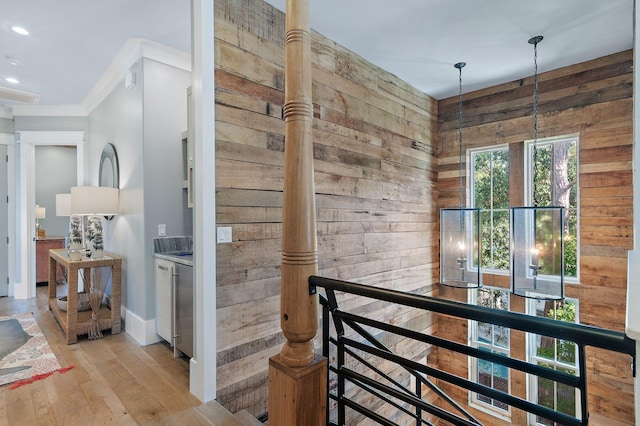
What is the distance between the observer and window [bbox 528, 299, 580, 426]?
3.50 meters

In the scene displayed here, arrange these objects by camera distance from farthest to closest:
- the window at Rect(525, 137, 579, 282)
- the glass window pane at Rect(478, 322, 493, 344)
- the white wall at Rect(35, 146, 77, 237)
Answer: the white wall at Rect(35, 146, 77, 237) → the glass window pane at Rect(478, 322, 493, 344) → the window at Rect(525, 137, 579, 282)

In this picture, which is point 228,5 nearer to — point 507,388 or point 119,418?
point 119,418

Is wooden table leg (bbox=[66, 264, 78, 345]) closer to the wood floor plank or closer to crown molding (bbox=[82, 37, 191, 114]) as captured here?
the wood floor plank

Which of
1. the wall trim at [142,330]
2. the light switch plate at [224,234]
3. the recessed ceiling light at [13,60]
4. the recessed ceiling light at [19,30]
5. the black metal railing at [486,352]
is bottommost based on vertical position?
the wall trim at [142,330]

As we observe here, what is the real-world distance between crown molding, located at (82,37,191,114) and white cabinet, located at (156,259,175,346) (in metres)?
1.86

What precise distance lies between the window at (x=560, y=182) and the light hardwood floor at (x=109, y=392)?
3.76 metres

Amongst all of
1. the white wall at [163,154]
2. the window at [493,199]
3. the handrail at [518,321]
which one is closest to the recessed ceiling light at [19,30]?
the white wall at [163,154]

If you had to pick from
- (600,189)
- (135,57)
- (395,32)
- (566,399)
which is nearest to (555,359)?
(566,399)

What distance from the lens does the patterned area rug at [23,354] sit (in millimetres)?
2363

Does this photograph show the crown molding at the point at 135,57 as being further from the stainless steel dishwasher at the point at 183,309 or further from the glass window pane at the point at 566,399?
the glass window pane at the point at 566,399

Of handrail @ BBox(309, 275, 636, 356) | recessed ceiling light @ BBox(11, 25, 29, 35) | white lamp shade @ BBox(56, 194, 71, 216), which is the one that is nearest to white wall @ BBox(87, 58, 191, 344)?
recessed ceiling light @ BBox(11, 25, 29, 35)

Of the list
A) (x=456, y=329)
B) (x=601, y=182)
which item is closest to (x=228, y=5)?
(x=601, y=182)

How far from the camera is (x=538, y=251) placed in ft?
9.05

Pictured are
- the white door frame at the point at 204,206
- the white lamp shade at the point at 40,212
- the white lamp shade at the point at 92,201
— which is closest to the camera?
the white door frame at the point at 204,206
